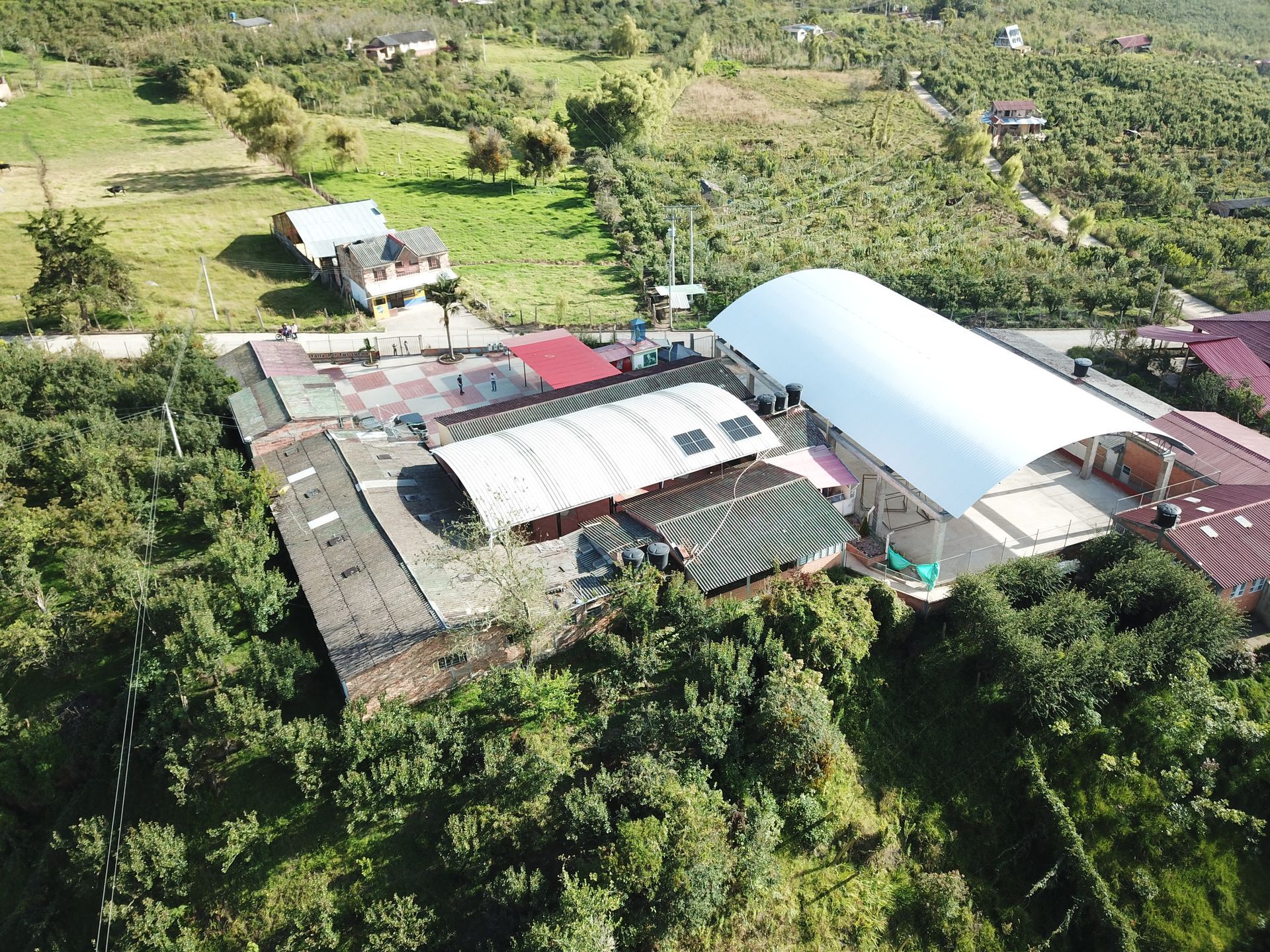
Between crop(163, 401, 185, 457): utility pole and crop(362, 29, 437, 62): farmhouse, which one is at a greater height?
crop(362, 29, 437, 62): farmhouse

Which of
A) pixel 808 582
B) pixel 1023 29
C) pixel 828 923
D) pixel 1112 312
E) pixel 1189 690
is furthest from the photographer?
pixel 1023 29

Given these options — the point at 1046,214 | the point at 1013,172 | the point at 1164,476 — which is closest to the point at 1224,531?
the point at 1164,476

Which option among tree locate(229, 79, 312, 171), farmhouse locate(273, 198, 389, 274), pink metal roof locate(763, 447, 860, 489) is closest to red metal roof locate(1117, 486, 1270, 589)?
pink metal roof locate(763, 447, 860, 489)

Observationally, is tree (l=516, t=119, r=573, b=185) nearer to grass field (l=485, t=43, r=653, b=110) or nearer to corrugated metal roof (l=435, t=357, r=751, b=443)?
grass field (l=485, t=43, r=653, b=110)

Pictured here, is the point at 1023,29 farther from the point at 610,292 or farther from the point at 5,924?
the point at 5,924

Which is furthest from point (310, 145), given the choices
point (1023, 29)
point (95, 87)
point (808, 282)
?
point (1023, 29)

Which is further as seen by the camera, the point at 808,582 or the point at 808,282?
the point at 808,282
